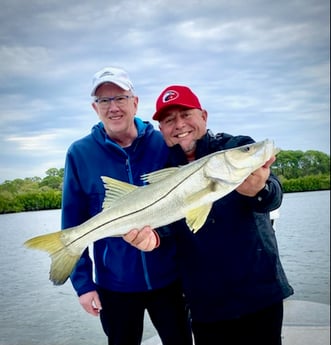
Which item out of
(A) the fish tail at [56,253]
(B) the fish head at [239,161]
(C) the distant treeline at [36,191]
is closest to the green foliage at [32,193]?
(C) the distant treeline at [36,191]

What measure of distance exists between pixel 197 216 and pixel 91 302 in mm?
1023

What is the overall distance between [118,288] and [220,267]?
25.9 inches

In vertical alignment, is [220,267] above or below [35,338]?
above

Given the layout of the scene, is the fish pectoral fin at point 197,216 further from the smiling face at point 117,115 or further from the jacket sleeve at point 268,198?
the smiling face at point 117,115

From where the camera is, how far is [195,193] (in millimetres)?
1581

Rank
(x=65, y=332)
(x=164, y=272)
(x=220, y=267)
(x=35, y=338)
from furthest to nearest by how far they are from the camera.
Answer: (x=65, y=332) → (x=35, y=338) → (x=164, y=272) → (x=220, y=267)

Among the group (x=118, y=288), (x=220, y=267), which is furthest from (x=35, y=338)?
(x=220, y=267)

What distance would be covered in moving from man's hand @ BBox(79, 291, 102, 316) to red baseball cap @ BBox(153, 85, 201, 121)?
1.10 metres

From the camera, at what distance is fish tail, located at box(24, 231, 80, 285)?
172 cm

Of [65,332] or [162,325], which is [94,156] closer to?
[162,325]

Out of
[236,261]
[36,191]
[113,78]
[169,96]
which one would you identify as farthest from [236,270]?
[36,191]

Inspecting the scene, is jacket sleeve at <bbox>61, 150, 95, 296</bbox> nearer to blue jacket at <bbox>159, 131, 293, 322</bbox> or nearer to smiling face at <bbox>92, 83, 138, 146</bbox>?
smiling face at <bbox>92, 83, 138, 146</bbox>

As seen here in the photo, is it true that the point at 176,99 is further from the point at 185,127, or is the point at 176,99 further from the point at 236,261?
the point at 236,261

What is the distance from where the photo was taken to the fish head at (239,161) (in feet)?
4.85
